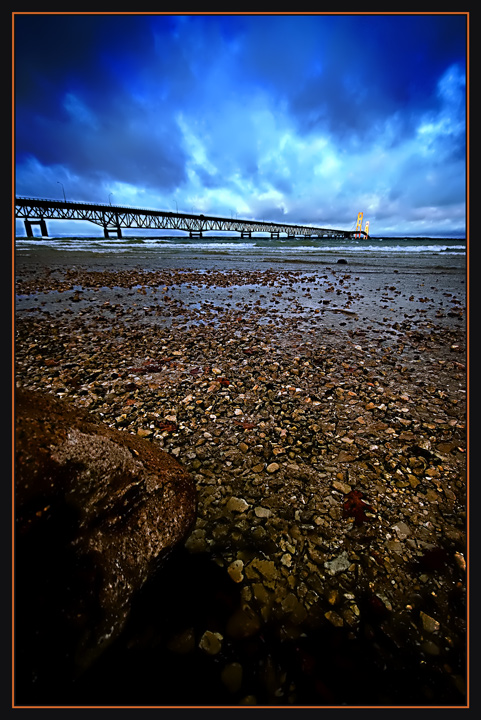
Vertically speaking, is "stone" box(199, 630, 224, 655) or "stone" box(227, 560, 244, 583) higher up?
"stone" box(227, 560, 244, 583)

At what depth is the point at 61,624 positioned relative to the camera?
1.45 m

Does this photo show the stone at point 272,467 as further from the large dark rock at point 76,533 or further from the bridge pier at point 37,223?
the bridge pier at point 37,223

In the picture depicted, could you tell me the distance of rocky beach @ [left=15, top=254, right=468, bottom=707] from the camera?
1.54 m

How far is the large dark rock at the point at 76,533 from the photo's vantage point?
1438 mm

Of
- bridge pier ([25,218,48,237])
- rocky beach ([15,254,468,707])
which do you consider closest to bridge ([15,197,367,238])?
bridge pier ([25,218,48,237])

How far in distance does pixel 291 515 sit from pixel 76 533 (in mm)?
1593

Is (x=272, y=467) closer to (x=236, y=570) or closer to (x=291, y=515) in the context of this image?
(x=291, y=515)

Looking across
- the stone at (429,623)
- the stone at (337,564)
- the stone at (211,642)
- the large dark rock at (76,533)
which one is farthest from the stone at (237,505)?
the stone at (429,623)

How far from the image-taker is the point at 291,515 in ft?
7.89

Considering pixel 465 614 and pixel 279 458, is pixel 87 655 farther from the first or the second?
pixel 465 614

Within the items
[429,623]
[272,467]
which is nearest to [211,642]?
[429,623]

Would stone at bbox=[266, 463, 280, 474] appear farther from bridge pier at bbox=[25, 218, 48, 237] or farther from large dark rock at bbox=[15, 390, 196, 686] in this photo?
bridge pier at bbox=[25, 218, 48, 237]

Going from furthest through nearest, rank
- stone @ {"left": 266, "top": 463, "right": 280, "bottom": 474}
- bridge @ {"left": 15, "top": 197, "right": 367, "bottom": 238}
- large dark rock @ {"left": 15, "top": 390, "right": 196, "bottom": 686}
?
bridge @ {"left": 15, "top": 197, "right": 367, "bottom": 238}, stone @ {"left": 266, "top": 463, "right": 280, "bottom": 474}, large dark rock @ {"left": 15, "top": 390, "right": 196, "bottom": 686}

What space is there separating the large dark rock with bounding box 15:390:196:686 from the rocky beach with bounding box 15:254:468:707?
0.11 metres
